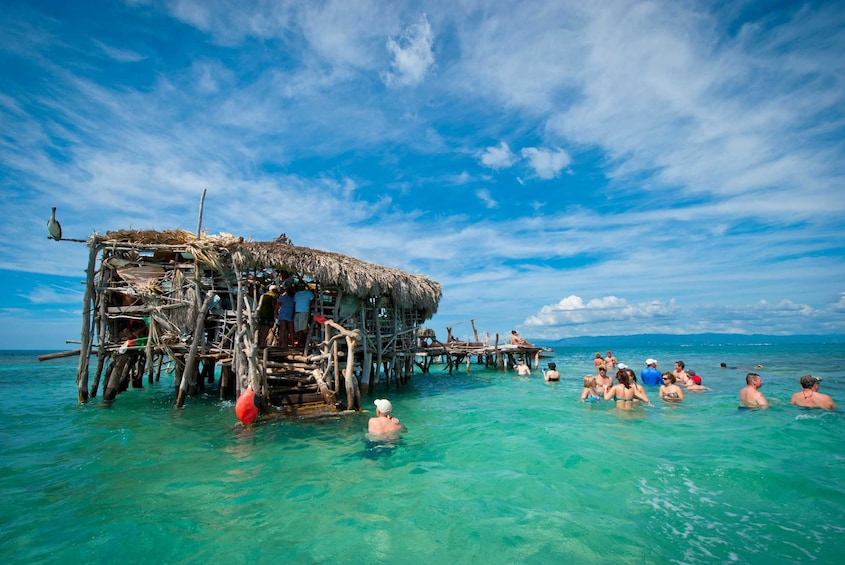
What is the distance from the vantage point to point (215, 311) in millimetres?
12414

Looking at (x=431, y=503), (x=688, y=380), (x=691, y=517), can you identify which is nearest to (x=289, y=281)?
(x=431, y=503)

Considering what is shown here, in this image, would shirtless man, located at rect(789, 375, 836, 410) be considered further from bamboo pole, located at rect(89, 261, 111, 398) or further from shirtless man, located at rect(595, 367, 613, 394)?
bamboo pole, located at rect(89, 261, 111, 398)

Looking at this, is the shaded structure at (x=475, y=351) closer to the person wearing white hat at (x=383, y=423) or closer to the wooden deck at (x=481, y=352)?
the wooden deck at (x=481, y=352)

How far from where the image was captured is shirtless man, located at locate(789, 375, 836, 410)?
10.1 metres

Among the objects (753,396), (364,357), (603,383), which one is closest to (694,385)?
(603,383)

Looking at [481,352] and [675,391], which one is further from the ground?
[481,352]

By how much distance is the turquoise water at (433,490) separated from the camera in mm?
4551

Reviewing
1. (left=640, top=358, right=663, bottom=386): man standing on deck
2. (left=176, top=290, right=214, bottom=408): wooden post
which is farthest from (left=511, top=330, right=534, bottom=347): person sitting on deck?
(left=176, top=290, right=214, bottom=408): wooden post

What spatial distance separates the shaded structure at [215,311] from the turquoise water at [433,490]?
148 cm

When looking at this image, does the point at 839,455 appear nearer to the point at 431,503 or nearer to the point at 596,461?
the point at 596,461

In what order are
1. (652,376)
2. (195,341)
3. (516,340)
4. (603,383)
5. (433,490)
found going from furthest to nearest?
(516,340)
(652,376)
(603,383)
(195,341)
(433,490)

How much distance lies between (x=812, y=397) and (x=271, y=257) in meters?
14.6

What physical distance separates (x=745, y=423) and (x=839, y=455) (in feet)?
8.87

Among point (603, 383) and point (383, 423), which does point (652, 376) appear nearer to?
Result: point (603, 383)
